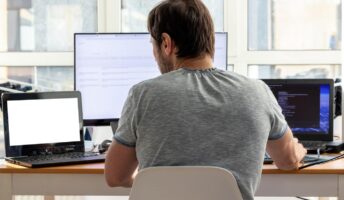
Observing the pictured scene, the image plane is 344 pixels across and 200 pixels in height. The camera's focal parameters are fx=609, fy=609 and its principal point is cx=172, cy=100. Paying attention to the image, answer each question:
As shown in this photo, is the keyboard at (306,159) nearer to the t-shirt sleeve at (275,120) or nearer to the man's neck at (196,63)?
the t-shirt sleeve at (275,120)

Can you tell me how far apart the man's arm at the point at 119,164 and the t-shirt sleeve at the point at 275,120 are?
394mm

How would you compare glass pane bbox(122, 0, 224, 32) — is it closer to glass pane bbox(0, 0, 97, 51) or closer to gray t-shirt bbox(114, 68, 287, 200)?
glass pane bbox(0, 0, 97, 51)

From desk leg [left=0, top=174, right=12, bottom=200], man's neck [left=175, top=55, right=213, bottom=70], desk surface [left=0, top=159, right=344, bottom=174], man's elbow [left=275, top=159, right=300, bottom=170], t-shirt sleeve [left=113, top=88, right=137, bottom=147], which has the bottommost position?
desk leg [left=0, top=174, right=12, bottom=200]

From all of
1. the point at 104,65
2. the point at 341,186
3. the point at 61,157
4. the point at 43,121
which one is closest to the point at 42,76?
the point at 104,65

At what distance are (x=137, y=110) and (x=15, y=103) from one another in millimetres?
1072

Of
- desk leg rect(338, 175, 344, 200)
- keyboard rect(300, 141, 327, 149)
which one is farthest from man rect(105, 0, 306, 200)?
keyboard rect(300, 141, 327, 149)

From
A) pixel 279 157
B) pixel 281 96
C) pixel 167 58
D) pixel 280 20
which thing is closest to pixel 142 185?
pixel 167 58

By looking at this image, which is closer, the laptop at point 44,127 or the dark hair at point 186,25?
the dark hair at point 186,25

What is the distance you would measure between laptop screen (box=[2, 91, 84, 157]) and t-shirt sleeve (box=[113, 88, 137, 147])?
0.98 meters

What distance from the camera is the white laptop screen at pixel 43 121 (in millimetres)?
2488

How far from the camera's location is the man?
1554 mm

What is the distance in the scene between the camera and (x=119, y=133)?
1630 mm

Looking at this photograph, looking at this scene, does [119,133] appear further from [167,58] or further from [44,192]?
[44,192]

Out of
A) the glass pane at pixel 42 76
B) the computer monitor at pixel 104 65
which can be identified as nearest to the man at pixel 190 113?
the computer monitor at pixel 104 65
